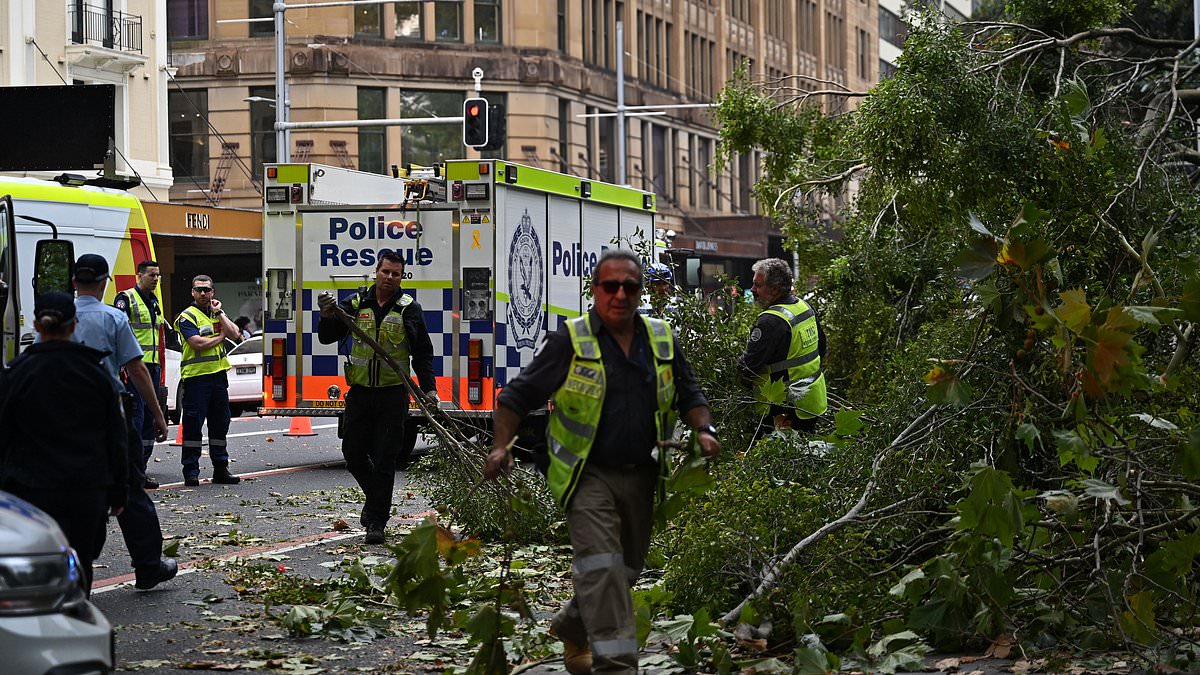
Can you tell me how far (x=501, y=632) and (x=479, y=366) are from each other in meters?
8.94

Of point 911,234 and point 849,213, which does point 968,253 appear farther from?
point 849,213

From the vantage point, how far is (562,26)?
48.9 m

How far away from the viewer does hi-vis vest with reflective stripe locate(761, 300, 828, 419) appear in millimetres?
10320

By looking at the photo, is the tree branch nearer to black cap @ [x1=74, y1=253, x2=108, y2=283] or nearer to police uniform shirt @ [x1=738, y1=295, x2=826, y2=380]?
police uniform shirt @ [x1=738, y1=295, x2=826, y2=380]

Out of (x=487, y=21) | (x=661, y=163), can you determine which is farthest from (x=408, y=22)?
(x=661, y=163)

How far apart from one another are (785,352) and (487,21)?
3865 centimetres

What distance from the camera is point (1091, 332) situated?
22.8 feet

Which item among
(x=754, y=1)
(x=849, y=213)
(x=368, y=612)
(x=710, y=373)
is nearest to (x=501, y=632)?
(x=368, y=612)

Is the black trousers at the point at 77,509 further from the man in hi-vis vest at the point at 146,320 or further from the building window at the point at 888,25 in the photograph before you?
the building window at the point at 888,25

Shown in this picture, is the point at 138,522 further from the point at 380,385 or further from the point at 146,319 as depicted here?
the point at 146,319

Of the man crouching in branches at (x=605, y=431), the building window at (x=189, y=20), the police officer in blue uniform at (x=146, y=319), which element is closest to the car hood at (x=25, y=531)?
the man crouching in branches at (x=605, y=431)

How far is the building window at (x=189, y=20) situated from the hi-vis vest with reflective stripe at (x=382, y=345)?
36.2 meters

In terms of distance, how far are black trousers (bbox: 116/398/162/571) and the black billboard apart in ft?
15.3

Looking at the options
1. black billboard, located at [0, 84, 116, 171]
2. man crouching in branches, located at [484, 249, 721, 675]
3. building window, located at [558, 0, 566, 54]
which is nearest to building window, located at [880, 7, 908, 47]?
building window, located at [558, 0, 566, 54]
